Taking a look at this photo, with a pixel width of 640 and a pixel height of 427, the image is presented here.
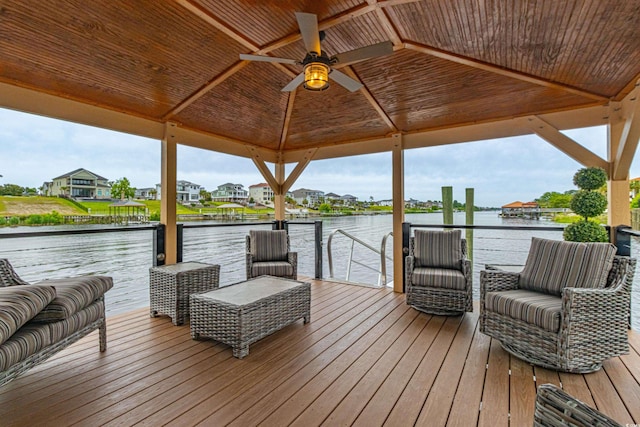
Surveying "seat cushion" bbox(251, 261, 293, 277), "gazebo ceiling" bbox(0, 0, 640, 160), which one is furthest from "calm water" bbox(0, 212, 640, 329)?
"gazebo ceiling" bbox(0, 0, 640, 160)

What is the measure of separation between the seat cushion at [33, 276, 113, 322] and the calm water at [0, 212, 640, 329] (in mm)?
1289

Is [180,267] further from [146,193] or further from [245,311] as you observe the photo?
[146,193]

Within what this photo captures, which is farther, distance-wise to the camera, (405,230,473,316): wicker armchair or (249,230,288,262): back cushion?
(249,230,288,262): back cushion

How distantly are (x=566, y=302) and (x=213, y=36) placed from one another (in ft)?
12.7

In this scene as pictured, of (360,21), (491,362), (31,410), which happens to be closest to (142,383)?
(31,410)

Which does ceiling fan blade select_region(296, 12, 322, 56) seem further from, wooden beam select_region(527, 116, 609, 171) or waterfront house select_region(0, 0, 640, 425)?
wooden beam select_region(527, 116, 609, 171)

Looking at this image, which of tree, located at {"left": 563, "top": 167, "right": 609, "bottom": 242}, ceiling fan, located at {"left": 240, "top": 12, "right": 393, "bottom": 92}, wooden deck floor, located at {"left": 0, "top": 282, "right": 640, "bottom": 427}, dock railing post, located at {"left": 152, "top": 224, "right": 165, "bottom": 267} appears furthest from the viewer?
dock railing post, located at {"left": 152, "top": 224, "right": 165, "bottom": 267}

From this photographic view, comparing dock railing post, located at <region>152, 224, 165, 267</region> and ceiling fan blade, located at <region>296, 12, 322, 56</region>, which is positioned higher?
ceiling fan blade, located at <region>296, 12, 322, 56</region>

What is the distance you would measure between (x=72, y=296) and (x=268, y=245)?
2.71m

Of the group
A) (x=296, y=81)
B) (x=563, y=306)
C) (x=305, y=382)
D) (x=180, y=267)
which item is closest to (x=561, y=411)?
(x=305, y=382)

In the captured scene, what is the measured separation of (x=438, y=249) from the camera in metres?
4.09

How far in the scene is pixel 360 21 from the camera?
277 cm

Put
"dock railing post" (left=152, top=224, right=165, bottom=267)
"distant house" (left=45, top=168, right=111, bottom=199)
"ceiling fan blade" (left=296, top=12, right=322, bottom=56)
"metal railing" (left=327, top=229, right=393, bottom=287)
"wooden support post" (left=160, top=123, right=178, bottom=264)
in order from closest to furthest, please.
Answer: "ceiling fan blade" (left=296, top=12, right=322, bottom=56), "distant house" (left=45, top=168, right=111, bottom=199), "dock railing post" (left=152, top=224, right=165, bottom=267), "wooden support post" (left=160, top=123, right=178, bottom=264), "metal railing" (left=327, top=229, right=393, bottom=287)

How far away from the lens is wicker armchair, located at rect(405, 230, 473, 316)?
3.66m
